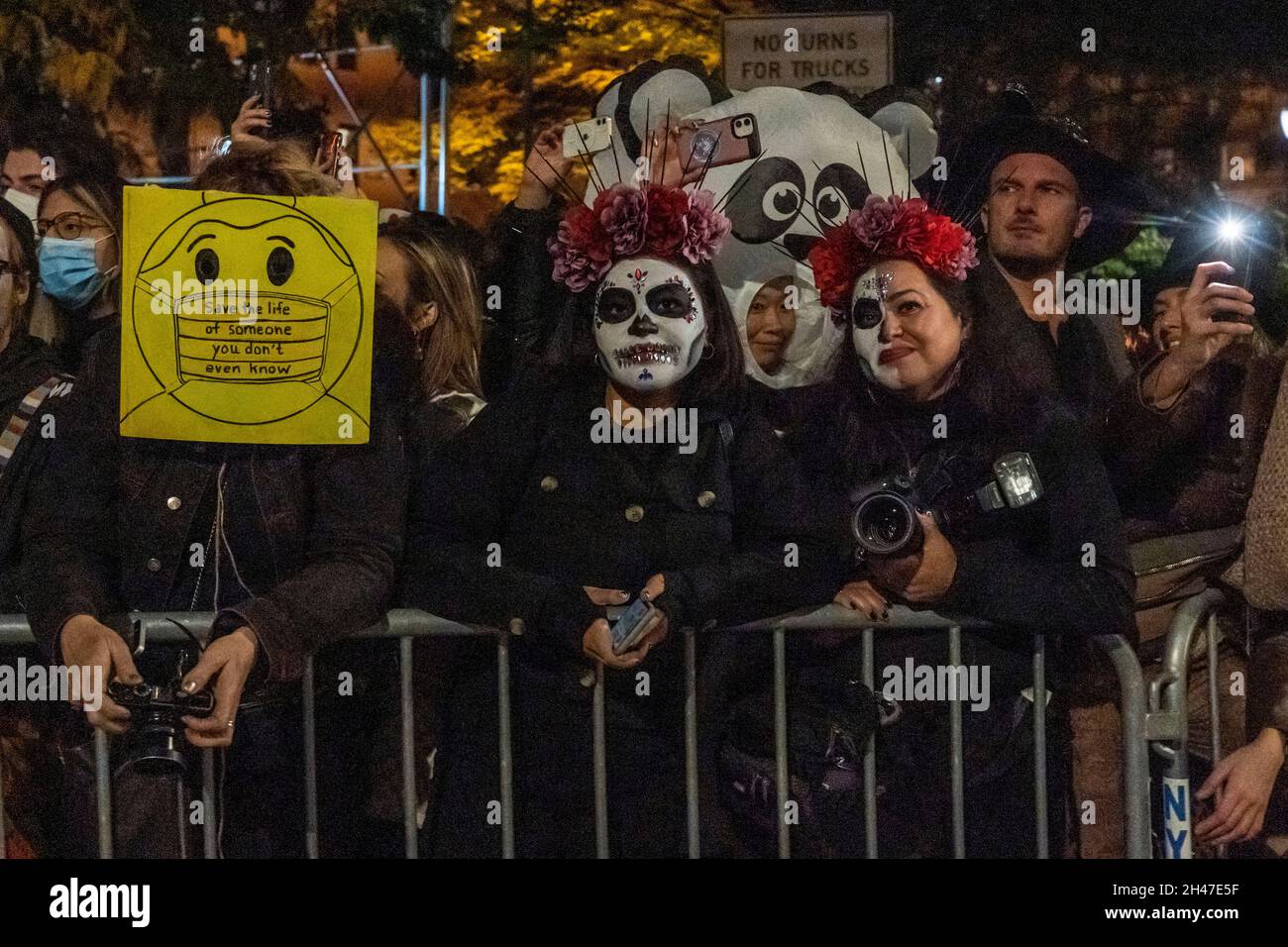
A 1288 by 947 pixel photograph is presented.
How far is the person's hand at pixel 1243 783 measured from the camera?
4.08 meters

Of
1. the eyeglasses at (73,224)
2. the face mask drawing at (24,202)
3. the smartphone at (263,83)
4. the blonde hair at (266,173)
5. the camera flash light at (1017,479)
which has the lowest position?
the camera flash light at (1017,479)

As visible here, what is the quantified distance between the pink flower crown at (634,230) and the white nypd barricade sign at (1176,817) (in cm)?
183

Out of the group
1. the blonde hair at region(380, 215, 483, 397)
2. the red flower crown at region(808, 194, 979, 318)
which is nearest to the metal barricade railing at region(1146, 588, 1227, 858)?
the red flower crown at region(808, 194, 979, 318)

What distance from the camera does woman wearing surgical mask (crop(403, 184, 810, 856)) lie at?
155 inches

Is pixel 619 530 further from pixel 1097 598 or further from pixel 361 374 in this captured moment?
pixel 1097 598

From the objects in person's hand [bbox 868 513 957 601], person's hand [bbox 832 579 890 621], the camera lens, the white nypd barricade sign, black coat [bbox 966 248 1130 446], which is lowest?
the white nypd barricade sign

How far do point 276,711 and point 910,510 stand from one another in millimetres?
1705

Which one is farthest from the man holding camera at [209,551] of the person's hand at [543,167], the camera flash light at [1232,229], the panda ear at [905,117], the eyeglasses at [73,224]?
the camera flash light at [1232,229]

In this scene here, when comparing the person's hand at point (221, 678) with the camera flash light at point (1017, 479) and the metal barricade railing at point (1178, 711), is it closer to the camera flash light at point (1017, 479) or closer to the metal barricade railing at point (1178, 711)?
the camera flash light at point (1017, 479)

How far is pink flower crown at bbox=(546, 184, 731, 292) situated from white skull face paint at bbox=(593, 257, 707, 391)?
4 centimetres

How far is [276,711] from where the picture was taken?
3.96 metres

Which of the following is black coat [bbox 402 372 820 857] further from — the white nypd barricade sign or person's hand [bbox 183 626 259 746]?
the white nypd barricade sign

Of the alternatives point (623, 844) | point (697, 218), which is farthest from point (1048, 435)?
point (623, 844)

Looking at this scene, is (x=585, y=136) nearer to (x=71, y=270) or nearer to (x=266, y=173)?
(x=266, y=173)
